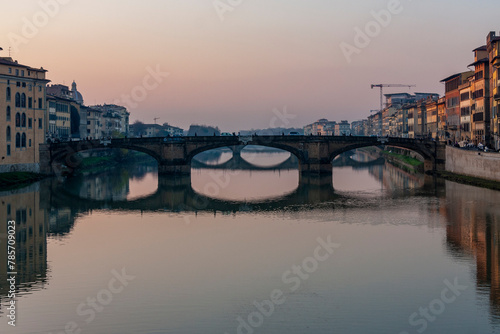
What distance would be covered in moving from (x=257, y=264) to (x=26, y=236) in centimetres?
1623

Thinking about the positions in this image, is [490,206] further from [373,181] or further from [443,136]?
[443,136]

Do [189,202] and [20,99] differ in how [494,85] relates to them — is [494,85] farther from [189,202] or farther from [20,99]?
[20,99]

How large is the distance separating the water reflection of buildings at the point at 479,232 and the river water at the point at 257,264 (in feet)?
0.37

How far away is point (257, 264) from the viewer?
28.2 meters

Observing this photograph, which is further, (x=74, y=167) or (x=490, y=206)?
(x=74, y=167)

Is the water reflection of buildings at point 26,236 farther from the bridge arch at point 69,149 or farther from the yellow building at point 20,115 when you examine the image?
the bridge arch at point 69,149

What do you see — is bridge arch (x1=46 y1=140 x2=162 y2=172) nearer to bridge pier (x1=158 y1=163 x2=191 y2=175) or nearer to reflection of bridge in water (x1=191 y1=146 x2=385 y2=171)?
bridge pier (x1=158 y1=163 x2=191 y2=175)

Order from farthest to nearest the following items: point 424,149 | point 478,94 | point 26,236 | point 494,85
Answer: point 424,149
point 478,94
point 494,85
point 26,236

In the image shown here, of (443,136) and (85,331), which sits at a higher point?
(443,136)

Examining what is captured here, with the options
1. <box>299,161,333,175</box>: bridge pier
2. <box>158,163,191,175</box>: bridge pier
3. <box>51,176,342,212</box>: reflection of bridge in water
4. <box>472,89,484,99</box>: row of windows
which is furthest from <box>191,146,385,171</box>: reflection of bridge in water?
<box>51,176,342,212</box>: reflection of bridge in water

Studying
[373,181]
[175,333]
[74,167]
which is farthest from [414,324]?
[74,167]

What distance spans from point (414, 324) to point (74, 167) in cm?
7100

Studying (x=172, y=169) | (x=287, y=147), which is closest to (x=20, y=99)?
(x=172, y=169)

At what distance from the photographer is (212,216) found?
148 feet
